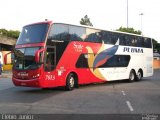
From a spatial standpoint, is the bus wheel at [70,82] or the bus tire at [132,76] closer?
the bus wheel at [70,82]

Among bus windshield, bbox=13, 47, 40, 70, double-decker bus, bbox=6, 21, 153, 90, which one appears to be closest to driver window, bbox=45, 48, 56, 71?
double-decker bus, bbox=6, 21, 153, 90

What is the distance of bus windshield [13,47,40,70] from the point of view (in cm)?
1919

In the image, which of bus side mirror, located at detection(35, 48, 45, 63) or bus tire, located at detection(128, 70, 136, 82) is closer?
bus side mirror, located at detection(35, 48, 45, 63)

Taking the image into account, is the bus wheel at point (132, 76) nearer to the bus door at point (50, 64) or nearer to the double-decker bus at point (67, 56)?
the double-decker bus at point (67, 56)

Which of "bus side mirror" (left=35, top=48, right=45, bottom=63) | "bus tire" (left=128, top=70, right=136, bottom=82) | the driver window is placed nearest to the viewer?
"bus side mirror" (left=35, top=48, right=45, bottom=63)

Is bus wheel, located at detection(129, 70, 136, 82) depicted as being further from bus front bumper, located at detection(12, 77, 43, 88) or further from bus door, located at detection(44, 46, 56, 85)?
bus front bumper, located at detection(12, 77, 43, 88)

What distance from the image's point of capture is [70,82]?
21.1 m

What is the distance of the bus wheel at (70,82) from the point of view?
68.3ft

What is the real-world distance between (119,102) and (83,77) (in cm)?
701

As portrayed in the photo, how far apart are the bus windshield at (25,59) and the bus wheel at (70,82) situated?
8.30ft

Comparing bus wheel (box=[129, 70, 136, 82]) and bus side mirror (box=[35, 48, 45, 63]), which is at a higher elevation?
bus side mirror (box=[35, 48, 45, 63])

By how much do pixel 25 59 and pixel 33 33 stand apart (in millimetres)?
1460

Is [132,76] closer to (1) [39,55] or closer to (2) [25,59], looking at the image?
(2) [25,59]

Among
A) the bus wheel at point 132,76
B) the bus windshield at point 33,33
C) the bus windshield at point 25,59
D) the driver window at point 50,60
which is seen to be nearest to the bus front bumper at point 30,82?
the bus windshield at point 25,59
